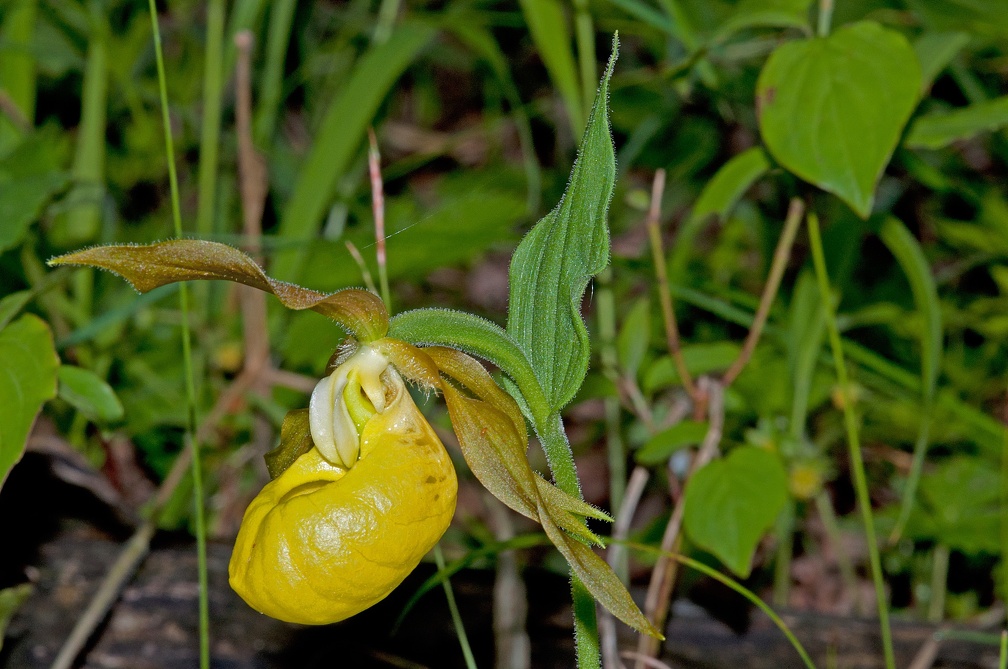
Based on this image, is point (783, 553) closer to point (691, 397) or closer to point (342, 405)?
point (691, 397)

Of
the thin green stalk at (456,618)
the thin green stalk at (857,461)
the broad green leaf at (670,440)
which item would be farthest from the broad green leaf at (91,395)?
the thin green stalk at (857,461)

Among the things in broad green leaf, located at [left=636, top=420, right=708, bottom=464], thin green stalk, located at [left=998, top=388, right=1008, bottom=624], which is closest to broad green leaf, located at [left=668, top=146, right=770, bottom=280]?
broad green leaf, located at [left=636, top=420, right=708, bottom=464]

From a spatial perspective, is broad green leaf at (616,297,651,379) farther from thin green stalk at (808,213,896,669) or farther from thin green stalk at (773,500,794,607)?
thin green stalk at (773,500,794,607)

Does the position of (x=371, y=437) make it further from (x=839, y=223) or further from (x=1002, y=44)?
(x=1002, y=44)

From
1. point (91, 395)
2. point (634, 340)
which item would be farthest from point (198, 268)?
point (634, 340)

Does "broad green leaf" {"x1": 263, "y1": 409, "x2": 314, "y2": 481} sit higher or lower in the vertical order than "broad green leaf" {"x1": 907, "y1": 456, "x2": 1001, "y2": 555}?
higher

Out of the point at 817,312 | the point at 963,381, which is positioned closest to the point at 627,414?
the point at 817,312
